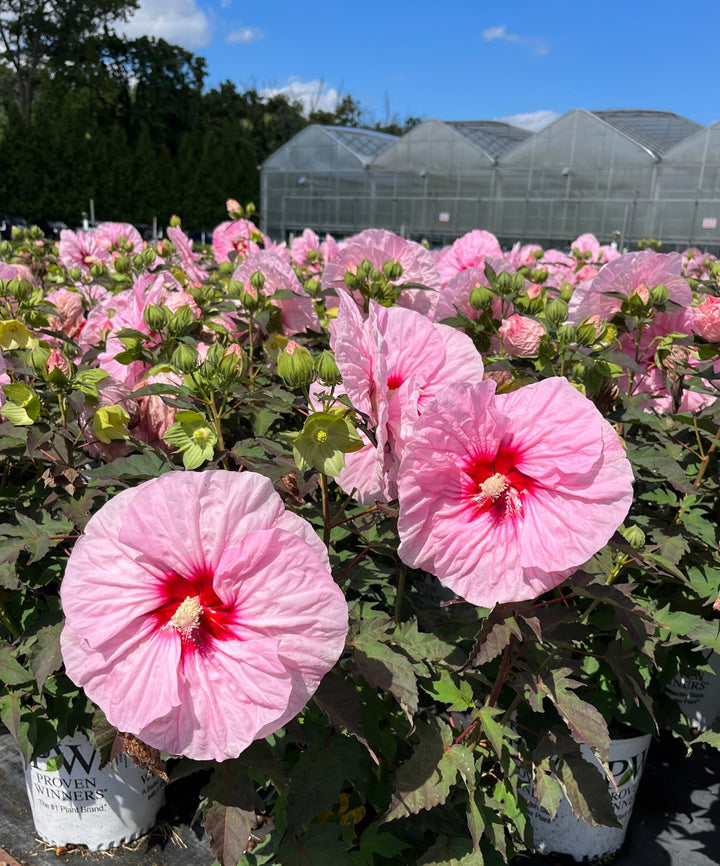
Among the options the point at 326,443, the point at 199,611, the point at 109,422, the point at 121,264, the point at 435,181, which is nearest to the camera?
the point at 199,611

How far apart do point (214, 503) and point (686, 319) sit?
130 centimetres

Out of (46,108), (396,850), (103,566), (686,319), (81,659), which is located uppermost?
(46,108)

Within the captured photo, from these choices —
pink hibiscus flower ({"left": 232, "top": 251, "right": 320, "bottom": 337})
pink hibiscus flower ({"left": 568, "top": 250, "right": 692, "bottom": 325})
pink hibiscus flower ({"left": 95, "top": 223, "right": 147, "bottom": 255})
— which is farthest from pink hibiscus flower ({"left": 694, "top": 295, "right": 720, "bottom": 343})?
pink hibiscus flower ({"left": 95, "top": 223, "right": 147, "bottom": 255})

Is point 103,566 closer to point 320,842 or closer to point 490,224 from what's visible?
point 320,842

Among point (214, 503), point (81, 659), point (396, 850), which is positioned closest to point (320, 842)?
point (396, 850)

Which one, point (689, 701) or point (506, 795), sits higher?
point (506, 795)

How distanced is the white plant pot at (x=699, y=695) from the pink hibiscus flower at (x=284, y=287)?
131 cm

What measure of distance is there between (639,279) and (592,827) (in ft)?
4.10

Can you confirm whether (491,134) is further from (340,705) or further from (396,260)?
(340,705)

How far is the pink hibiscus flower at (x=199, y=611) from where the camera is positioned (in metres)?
0.78

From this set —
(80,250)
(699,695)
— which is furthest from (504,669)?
(80,250)

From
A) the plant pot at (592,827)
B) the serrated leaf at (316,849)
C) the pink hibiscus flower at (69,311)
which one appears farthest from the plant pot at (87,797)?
the pink hibiscus flower at (69,311)

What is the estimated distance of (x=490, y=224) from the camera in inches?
631

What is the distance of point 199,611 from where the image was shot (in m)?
0.79
